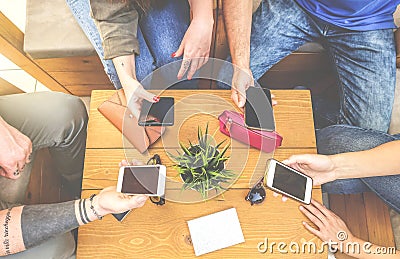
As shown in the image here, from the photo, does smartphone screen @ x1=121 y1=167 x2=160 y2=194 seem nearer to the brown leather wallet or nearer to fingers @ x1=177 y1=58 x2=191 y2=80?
the brown leather wallet

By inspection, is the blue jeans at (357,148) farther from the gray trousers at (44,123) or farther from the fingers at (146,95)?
the gray trousers at (44,123)

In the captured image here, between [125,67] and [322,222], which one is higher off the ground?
[125,67]

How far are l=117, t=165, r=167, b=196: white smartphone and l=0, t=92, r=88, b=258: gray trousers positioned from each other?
0.94 ft

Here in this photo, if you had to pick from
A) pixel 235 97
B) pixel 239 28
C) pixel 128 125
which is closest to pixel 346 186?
pixel 235 97

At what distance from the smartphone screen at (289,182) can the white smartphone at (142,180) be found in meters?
0.29

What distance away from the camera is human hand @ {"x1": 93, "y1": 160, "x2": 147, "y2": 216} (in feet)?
3.33

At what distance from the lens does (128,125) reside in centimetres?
117

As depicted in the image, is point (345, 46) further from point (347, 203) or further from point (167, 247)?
point (167, 247)

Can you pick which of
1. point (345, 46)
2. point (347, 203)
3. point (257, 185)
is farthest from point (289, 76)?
point (257, 185)

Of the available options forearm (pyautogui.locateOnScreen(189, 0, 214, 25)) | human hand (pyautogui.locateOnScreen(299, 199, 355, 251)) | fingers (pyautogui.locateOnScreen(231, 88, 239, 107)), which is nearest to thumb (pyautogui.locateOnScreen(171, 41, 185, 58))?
forearm (pyautogui.locateOnScreen(189, 0, 214, 25))

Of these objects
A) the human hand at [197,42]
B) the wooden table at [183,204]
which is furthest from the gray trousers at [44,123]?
the human hand at [197,42]

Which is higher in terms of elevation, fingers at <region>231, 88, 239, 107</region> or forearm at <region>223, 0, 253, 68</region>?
forearm at <region>223, 0, 253, 68</region>

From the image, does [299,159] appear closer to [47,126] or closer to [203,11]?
[203,11]

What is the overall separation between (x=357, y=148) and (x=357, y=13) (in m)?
0.46
